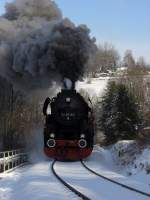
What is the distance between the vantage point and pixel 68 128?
2480 centimetres

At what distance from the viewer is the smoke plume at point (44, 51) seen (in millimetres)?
23328

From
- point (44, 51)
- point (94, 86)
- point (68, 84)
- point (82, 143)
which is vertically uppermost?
point (94, 86)

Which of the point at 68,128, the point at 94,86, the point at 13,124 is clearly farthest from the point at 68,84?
the point at 94,86

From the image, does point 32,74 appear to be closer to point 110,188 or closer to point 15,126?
point 110,188

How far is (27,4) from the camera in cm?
2866

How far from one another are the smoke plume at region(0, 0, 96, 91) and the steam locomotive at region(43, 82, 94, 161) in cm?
121

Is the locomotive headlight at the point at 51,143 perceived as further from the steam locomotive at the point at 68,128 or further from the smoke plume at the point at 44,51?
the smoke plume at the point at 44,51

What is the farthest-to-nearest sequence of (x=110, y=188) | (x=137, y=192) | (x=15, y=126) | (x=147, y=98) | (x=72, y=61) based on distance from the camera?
(x=147, y=98) < (x=15, y=126) < (x=72, y=61) < (x=110, y=188) < (x=137, y=192)

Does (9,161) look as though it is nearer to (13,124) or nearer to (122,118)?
(122,118)

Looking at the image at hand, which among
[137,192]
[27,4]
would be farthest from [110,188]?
[27,4]

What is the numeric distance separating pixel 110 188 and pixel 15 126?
Answer: 101 ft

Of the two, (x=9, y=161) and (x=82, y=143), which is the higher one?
(x=82, y=143)

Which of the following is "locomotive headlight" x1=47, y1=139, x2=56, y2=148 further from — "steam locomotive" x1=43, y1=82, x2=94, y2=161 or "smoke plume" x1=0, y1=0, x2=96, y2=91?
"smoke plume" x1=0, y1=0, x2=96, y2=91

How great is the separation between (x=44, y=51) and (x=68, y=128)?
4.38 meters
